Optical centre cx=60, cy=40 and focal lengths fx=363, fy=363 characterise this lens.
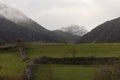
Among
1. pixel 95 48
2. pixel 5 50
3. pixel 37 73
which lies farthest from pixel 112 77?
pixel 5 50

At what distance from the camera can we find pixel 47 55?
336 ft

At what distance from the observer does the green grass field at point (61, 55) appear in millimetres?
80519

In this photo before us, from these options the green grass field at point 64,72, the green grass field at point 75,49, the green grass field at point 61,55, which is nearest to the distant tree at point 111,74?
the green grass field at point 64,72

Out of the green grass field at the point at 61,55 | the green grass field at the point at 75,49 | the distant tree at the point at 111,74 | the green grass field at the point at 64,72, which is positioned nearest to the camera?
the distant tree at the point at 111,74

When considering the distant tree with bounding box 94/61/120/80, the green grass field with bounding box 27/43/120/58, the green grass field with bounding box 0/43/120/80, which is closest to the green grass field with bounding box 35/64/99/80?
the green grass field with bounding box 0/43/120/80

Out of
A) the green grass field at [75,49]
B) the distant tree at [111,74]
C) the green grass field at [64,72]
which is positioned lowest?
the green grass field at [64,72]

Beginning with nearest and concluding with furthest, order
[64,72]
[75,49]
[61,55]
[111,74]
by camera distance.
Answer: [111,74], [64,72], [61,55], [75,49]

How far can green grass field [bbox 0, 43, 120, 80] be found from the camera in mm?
80519

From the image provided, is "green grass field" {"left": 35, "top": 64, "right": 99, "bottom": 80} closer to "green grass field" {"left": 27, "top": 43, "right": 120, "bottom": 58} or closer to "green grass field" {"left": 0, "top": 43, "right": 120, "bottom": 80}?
"green grass field" {"left": 0, "top": 43, "right": 120, "bottom": 80}

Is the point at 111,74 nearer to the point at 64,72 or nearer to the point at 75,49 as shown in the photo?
the point at 64,72

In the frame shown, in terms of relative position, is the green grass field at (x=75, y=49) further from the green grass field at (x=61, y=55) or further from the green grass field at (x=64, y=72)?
the green grass field at (x=64, y=72)

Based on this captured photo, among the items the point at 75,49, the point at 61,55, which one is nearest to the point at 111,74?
the point at 61,55

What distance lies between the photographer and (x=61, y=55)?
10225cm

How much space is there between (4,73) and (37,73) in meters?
7.89
